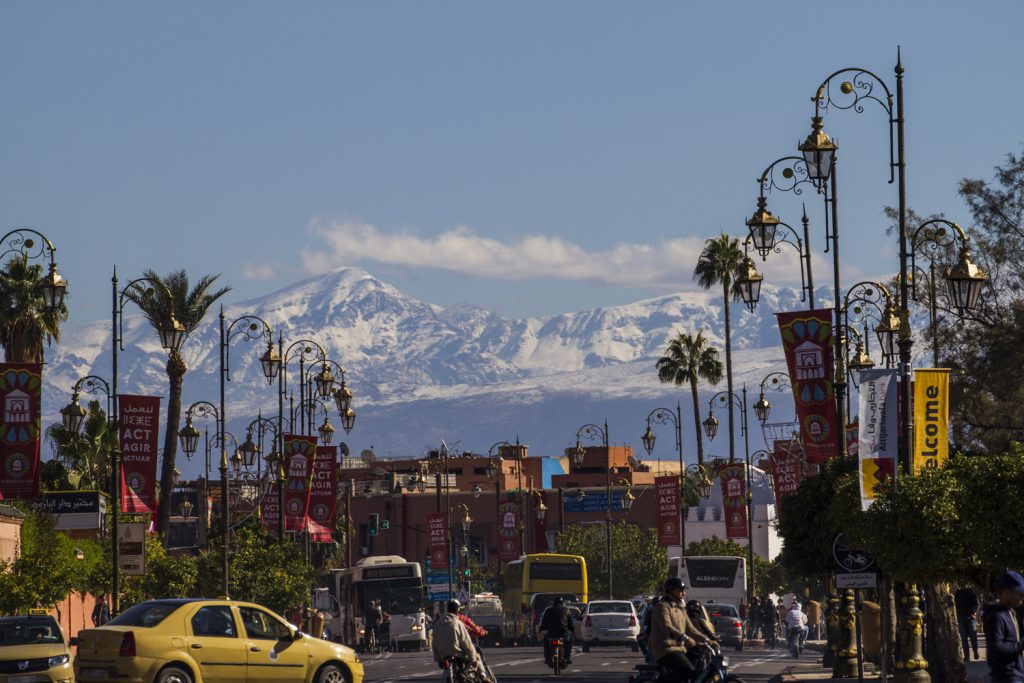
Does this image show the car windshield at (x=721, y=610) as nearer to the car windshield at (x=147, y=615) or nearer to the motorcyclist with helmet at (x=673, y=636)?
the car windshield at (x=147, y=615)

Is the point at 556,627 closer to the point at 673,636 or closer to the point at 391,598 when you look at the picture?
the point at 673,636

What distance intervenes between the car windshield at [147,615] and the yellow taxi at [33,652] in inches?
126

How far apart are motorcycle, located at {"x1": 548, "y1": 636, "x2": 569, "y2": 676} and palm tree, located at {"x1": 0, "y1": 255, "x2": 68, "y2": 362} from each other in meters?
30.2

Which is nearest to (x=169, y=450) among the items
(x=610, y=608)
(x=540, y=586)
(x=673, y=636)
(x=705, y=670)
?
(x=540, y=586)

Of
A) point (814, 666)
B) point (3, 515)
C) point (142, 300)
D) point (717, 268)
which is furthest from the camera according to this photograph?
point (717, 268)

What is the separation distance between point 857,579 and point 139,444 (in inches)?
800

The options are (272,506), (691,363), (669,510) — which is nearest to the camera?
(272,506)

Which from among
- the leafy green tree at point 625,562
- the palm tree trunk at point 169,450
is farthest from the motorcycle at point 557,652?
the leafy green tree at point 625,562

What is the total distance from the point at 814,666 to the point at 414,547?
97.4 meters

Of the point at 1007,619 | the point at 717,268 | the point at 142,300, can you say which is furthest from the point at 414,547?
the point at 1007,619

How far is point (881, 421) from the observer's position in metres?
24.1

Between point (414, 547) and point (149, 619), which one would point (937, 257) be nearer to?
point (149, 619)

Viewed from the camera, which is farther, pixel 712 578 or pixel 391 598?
pixel 712 578

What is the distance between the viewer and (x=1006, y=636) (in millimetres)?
14492
